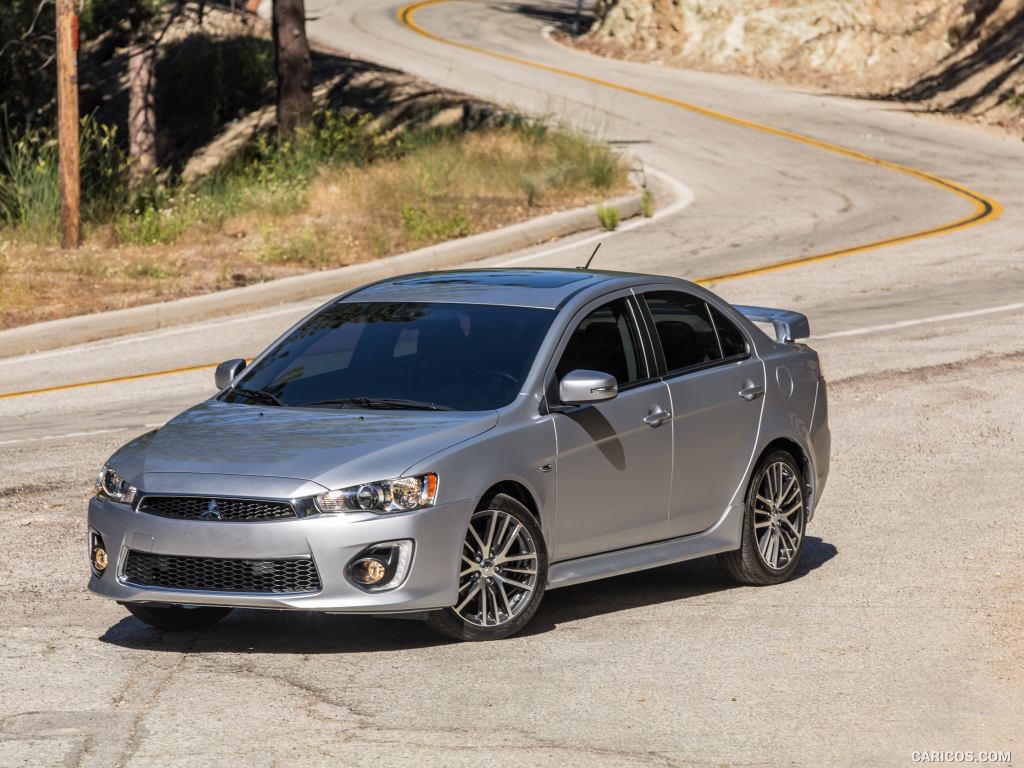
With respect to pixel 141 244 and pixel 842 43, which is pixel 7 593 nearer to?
pixel 141 244

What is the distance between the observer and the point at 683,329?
8.59 meters

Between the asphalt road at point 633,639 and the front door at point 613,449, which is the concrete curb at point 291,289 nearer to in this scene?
the asphalt road at point 633,639

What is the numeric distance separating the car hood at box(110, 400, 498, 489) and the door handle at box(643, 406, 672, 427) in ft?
3.14

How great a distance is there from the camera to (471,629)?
7.21m

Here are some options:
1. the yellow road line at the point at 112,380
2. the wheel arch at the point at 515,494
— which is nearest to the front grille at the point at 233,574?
the wheel arch at the point at 515,494

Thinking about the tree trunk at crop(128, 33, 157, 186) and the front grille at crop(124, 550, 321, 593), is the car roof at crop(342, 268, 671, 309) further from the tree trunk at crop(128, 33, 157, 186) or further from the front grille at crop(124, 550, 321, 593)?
the tree trunk at crop(128, 33, 157, 186)

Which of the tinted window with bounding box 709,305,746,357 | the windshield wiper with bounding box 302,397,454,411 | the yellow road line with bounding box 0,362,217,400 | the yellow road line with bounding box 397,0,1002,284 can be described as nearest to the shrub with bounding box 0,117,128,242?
the yellow road line with bounding box 0,362,217,400

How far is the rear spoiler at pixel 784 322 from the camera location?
368 inches

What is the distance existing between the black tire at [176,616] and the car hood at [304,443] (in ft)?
2.15

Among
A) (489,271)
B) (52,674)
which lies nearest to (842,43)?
(489,271)

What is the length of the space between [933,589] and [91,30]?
28.1 m

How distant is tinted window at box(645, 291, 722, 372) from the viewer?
8445 mm

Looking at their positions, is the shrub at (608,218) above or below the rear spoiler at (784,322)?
below

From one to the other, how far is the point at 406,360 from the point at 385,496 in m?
1.16
